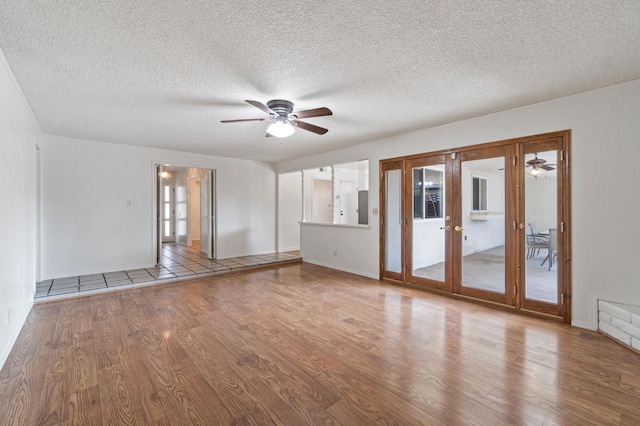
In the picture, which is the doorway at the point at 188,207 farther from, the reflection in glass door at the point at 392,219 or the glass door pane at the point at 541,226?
the glass door pane at the point at 541,226

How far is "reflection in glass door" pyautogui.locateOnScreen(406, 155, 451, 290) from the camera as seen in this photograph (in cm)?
408

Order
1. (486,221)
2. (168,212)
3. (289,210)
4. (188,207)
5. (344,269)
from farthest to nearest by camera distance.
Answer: (168,212) → (188,207) → (289,210) → (344,269) → (486,221)

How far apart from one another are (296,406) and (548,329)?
2.75 meters

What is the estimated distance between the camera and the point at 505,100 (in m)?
3.09

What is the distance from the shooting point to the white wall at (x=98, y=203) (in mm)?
4586

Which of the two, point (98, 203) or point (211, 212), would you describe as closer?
point (98, 203)

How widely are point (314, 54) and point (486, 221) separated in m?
3.03

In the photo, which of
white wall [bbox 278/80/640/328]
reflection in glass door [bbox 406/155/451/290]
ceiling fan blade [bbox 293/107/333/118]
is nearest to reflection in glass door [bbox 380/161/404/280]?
reflection in glass door [bbox 406/155/451/290]

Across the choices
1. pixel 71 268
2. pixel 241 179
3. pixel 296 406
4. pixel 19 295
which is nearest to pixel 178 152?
pixel 241 179

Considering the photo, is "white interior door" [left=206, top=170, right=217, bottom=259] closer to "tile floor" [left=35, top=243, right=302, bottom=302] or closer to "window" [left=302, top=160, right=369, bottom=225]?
"tile floor" [left=35, top=243, right=302, bottom=302]

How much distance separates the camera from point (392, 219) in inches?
186

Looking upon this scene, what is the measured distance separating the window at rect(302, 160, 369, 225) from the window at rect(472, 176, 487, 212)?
13.1 feet

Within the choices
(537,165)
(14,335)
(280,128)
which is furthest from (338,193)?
(14,335)

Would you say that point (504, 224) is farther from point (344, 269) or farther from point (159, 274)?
point (159, 274)
